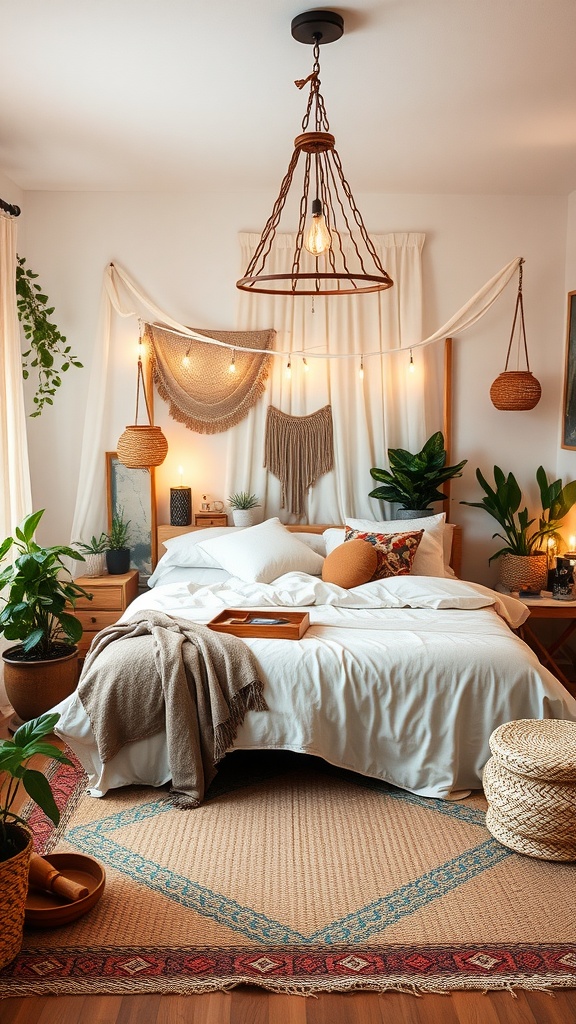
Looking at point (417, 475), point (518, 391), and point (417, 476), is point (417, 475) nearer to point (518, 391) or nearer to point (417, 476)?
point (417, 476)

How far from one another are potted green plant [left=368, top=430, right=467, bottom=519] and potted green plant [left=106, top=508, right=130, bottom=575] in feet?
5.05

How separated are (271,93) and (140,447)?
204 centimetres

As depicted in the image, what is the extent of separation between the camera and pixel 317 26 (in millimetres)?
2910

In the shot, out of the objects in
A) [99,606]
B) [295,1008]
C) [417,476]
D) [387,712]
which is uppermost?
[417,476]

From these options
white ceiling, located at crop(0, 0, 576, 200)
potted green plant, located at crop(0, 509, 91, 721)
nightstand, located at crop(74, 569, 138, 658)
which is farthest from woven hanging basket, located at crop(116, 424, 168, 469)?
white ceiling, located at crop(0, 0, 576, 200)

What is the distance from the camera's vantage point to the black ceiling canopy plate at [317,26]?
9.42ft

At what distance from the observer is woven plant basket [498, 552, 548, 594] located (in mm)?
4953

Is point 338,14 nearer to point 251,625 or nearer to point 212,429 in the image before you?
point 251,625

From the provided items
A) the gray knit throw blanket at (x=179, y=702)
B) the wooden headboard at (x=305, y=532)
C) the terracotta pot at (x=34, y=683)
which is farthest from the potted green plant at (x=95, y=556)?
the gray knit throw blanket at (x=179, y=702)

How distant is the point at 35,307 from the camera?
198 inches

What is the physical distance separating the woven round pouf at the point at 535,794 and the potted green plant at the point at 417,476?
7.27 ft

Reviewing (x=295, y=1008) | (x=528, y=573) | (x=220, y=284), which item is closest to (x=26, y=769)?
(x=295, y=1008)

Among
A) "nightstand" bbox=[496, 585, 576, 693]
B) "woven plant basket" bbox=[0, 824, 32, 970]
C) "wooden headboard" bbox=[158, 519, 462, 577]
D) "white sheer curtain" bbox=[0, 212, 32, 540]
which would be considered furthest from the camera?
"wooden headboard" bbox=[158, 519, 462, 577]

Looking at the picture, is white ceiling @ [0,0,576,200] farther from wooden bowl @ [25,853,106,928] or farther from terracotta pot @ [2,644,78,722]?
wooden bowl @ [25,853,106,928]
